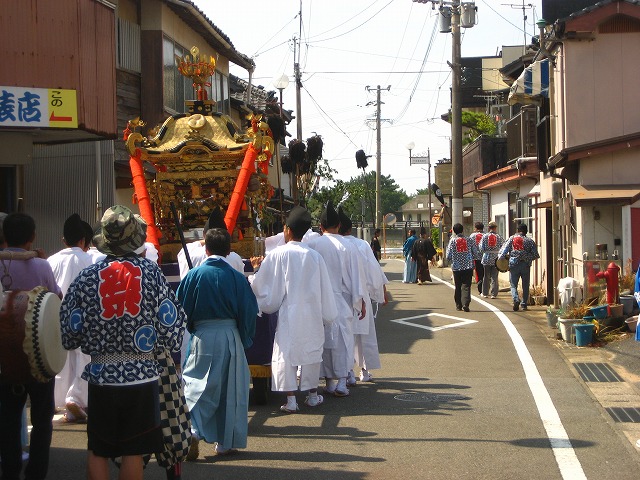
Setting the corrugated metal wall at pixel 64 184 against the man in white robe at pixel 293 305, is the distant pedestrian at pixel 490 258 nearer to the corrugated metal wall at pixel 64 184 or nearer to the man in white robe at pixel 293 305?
the corrugated metal wall at pixel 64 184

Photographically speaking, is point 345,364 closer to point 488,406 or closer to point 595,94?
point 488,406

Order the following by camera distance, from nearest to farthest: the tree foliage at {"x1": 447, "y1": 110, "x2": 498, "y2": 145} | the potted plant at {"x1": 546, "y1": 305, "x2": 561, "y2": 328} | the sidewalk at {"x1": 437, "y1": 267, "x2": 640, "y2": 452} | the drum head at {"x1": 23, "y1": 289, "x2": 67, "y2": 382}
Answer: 1. the drum head at {"x1": 23, "y1": 289, "x2": 67, "y2": 382}
2. the sidewalk at {"x1": 437, "y1": 267, "x2": 640, "y2": 452}
3. the potted plant at {"x1": 546, "y1": 305, "x2": 561, "y2": 328}
4. the tree foliage at {"x1": 447, "y1": 110, "x2": 498, "y2": 145}

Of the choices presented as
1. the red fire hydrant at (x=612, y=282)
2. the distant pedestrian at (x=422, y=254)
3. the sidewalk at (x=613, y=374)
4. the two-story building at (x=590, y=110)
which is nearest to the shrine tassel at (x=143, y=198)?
the sidewalk at (x=613, y=374)

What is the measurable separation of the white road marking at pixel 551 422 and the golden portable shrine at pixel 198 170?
13.3ft

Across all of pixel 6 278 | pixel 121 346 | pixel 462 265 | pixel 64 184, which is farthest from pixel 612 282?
pixel 121 346

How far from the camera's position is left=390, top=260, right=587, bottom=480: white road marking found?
6723 mm

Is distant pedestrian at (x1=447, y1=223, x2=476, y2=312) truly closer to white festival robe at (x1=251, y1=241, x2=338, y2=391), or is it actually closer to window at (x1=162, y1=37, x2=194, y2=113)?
window at (x1=162, y1=37, x2=194, y2=113)

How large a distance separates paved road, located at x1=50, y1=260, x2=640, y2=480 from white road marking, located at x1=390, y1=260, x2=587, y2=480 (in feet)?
0.03

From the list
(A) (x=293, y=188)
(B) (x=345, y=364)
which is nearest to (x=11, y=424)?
(B) (x=345, y=364)

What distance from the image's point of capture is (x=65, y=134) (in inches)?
521

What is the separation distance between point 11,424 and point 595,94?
50.2 ft

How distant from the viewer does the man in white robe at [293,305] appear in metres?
8.75

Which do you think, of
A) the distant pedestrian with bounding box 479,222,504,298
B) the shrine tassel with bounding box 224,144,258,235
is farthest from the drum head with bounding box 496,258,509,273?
the shrine tassel with bounding box 224,144,258,235

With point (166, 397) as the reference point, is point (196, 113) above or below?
above
